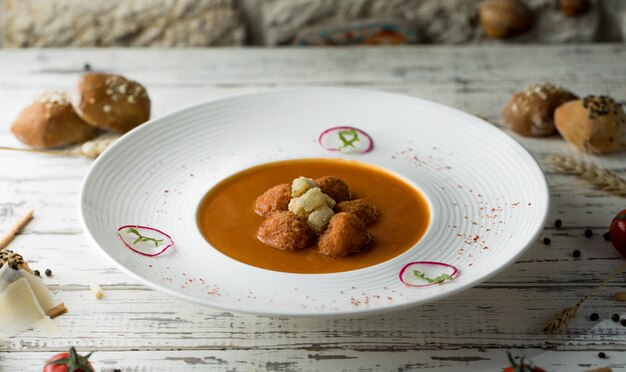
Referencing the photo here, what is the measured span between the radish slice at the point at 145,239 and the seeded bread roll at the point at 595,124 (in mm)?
1535

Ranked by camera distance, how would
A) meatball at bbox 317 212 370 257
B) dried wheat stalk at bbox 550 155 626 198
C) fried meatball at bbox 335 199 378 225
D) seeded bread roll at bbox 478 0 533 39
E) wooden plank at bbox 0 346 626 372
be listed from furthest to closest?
seeded bread roll at bbox 478 0 533 39, dried wheat stalk at bbox 550 155 626 198, fried meatball at bbox 335 199 378 225, meatball at bbox 317 212 370 257, wooden plank at bbox 0 346 626 372

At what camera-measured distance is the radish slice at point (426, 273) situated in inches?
77.3

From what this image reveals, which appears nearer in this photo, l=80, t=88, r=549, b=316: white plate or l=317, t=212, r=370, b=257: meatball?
l=80, t=88, r=549, b=316: white plate

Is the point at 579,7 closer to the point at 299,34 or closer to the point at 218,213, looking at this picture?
the point at 299,34

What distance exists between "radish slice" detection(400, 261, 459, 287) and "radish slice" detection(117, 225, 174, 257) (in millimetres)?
651

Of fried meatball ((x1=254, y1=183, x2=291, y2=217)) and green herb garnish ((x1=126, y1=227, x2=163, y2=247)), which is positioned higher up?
fried meatball ((x1=254, y1=183, x2=291, y2=217))

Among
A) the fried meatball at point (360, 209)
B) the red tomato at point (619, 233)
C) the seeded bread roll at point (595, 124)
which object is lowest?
the fried meatball at point (360, 209)

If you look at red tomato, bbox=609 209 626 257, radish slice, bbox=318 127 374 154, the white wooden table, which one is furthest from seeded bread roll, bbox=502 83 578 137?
red tomato, bbox=609 209 626 257

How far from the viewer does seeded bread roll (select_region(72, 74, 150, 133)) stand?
2.92 metres

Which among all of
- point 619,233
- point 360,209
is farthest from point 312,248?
point 619,233

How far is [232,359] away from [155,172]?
82 centimetres

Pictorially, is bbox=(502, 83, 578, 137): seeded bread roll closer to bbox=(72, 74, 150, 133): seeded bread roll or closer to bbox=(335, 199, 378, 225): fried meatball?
bbox=(335, 199, 378, 225): fried meatball

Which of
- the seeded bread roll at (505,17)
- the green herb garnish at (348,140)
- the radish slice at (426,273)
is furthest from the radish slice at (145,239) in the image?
the seeded bread roll at (505,17)

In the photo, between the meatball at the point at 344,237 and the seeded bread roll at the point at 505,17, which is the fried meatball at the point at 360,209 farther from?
the seeded bread roll at the point at 505,17
